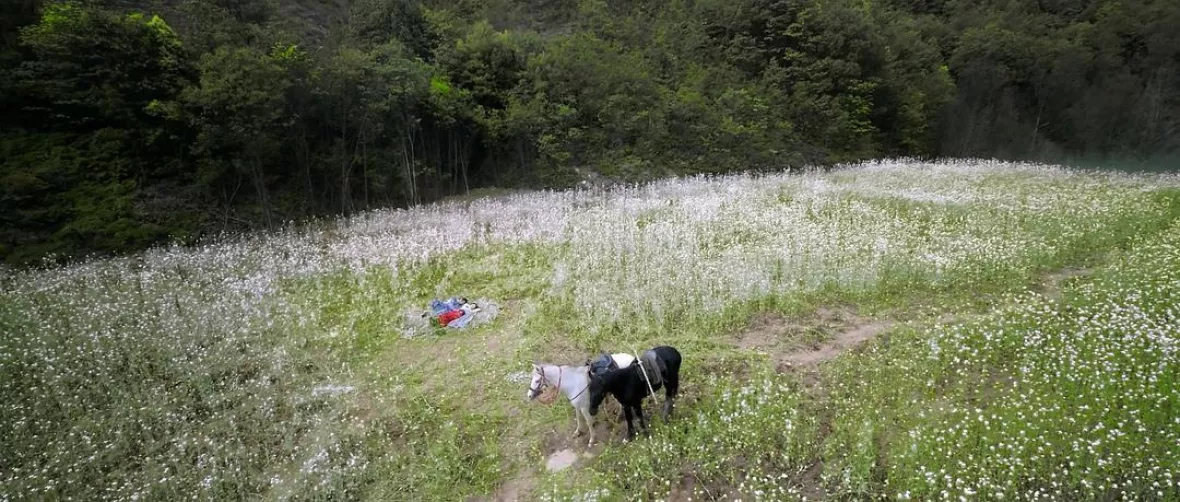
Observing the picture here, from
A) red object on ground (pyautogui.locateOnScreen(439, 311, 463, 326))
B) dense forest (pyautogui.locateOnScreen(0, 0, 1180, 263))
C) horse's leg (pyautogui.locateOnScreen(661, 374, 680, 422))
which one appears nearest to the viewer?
horse's leg (pyautogui.locateOnScreen(661, 374, 680, 422))

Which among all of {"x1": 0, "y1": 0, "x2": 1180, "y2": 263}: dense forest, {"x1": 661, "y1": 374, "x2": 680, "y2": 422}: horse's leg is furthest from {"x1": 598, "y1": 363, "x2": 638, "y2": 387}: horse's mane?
{"x1": 0, "y1": 0, "x2": 1180, "y2": 263}: dense forest

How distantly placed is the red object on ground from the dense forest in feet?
26.6

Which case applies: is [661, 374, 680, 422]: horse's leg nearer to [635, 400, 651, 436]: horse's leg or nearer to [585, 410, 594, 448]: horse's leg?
[635, 400, 651, 436]: horse's leg

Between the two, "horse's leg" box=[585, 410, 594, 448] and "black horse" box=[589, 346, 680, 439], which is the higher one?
"black horse" box=[589, 346, 680, 439]

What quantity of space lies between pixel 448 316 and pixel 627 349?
3.09 metres

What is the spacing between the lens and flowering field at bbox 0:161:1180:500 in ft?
14.5

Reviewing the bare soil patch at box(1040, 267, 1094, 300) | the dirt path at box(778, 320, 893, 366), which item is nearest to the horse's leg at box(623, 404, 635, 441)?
the dirt path at box(778, 320, 893, 366)

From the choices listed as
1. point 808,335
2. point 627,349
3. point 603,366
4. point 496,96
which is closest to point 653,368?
point 603,366

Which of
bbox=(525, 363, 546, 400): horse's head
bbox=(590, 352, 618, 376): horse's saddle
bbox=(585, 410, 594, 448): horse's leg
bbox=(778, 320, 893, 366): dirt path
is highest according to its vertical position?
bbox=(590, 352, 618, 376): horse's saddle

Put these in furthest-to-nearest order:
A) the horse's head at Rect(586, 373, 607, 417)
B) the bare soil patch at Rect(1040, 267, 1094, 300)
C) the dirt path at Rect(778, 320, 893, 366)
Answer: the bare soil patch at Rect(1040, 267, 1094, 300)
the dirt path at Rect(778, 320, 893, 366)
the horse's head at Rect(586, 373, 607, 417)

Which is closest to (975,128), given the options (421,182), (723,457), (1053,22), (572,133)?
(1053,22)

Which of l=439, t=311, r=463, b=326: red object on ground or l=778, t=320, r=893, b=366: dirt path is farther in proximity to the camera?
l=439, t=311, r=463, b=326: red object on ground

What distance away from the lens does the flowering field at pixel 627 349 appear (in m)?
4.41

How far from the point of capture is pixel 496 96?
18.6 m
